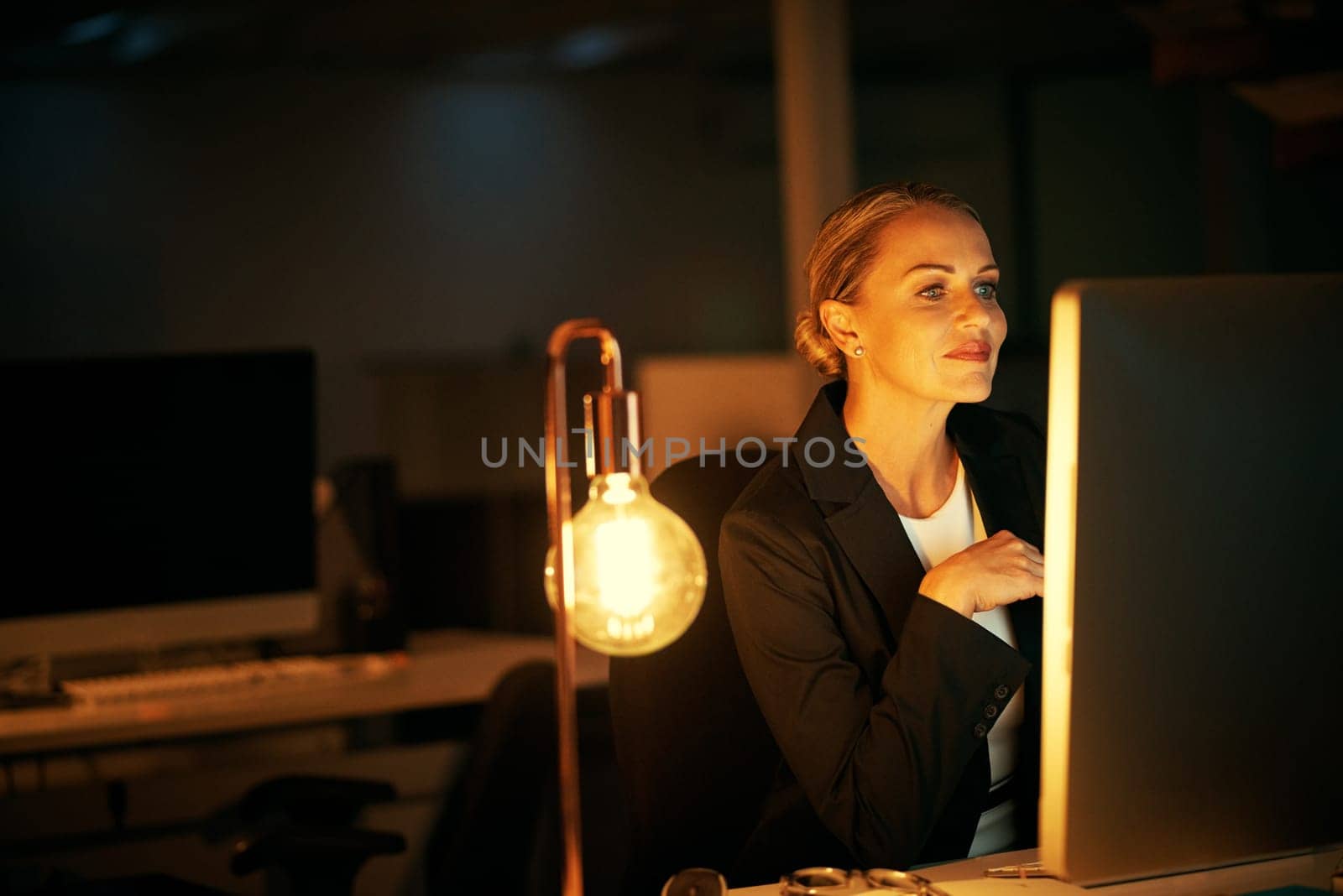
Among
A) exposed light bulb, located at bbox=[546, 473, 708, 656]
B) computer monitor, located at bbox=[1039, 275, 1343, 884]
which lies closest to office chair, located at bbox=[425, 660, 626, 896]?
exposed light bulb, located at bbox=[546, 473, 708, 656]

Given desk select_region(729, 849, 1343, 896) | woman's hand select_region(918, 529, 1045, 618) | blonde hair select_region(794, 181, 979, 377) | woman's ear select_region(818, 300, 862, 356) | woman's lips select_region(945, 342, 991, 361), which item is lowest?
desk select_region(729, 849, 1343, 896)

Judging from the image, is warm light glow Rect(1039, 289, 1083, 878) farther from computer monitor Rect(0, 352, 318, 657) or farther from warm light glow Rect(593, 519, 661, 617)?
computer monitor Rect(0, 352, 318, 657)

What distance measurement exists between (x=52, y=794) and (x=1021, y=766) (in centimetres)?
207

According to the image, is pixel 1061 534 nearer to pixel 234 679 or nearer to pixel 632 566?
pixel 632 566

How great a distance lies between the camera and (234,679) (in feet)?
9.68

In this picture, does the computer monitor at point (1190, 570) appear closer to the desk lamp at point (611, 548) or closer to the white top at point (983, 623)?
the desk lamp at point (611, 548)

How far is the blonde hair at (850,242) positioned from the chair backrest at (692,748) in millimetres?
289

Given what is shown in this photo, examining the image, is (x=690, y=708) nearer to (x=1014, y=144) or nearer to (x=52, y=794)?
(x=52, y=794)

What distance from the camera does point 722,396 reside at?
2.99m

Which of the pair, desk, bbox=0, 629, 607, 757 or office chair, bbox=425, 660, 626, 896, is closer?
office chair, bbox=425, 660, 626, 896

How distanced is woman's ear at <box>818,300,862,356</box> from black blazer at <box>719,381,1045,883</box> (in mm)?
65

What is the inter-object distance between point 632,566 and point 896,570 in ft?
1.92

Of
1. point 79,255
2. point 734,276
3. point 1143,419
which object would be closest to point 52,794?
point 1143,419

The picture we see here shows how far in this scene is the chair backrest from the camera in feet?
5.33
